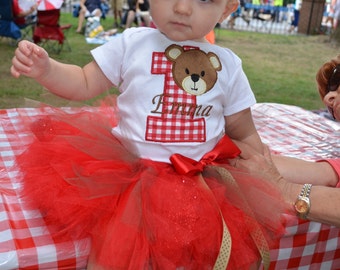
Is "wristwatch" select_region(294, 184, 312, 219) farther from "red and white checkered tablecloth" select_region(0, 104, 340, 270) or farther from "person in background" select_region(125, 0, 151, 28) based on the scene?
"person in background" select_region(125, 0, 151, 28)

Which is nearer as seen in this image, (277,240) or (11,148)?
(277,240)

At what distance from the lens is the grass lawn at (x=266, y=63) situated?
4900 mm

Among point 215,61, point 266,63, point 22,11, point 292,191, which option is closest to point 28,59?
point 215,61

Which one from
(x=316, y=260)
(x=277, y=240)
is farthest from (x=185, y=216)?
(x=316, y=260)

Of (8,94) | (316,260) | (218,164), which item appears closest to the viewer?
(218,164)

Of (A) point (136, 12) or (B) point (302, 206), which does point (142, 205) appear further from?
(A) point (136, 12)

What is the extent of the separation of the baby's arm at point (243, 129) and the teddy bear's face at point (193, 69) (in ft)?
0.57

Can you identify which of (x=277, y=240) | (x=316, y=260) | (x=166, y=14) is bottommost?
(x=316, y=260)

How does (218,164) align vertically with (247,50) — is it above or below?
above

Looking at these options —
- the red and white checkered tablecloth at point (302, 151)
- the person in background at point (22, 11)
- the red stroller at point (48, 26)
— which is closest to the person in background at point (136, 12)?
the person in background at point (22, 11)

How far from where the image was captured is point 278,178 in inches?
58.2

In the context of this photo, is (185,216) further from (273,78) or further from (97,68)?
(273,78)

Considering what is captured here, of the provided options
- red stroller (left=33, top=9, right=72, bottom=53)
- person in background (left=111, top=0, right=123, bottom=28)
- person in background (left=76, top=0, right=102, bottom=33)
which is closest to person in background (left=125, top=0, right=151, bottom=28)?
person in background (left=111, top=0, right=123, bottom=28)

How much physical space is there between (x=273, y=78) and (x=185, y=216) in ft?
18.2
